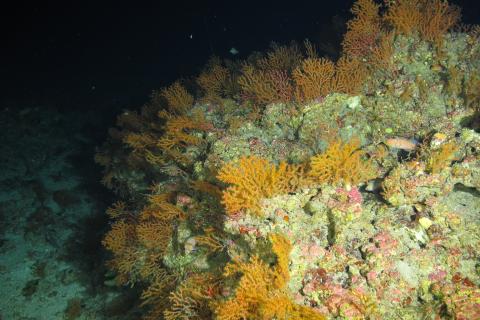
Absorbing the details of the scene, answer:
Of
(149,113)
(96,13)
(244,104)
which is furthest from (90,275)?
(96,13)

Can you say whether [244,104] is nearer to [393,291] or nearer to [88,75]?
[393,291]

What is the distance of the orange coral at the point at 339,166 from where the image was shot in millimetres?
3516

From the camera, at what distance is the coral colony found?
2973mm

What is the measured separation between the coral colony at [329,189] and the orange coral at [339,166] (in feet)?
0.06

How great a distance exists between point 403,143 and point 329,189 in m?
1.47

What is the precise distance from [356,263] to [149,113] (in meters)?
5.92

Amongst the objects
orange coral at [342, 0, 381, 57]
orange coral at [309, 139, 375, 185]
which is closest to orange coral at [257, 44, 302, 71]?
orange coral at [342, 0, 381, 57]

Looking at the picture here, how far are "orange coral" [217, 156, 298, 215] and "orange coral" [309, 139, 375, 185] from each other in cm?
30

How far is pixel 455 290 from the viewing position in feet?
9.26

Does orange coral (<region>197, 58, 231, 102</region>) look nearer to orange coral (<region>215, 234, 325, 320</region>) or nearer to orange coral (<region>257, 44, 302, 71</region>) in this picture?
orange coral (<region>257, 44, 302, 71</region>)

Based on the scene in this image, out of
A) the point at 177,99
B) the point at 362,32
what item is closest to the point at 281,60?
the point at 362,32

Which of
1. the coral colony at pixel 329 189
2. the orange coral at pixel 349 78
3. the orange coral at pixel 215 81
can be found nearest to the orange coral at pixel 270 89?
the coral colony at pixel 329 189

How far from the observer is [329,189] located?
3.69 metres

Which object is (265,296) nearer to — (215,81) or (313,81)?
(313,81)
